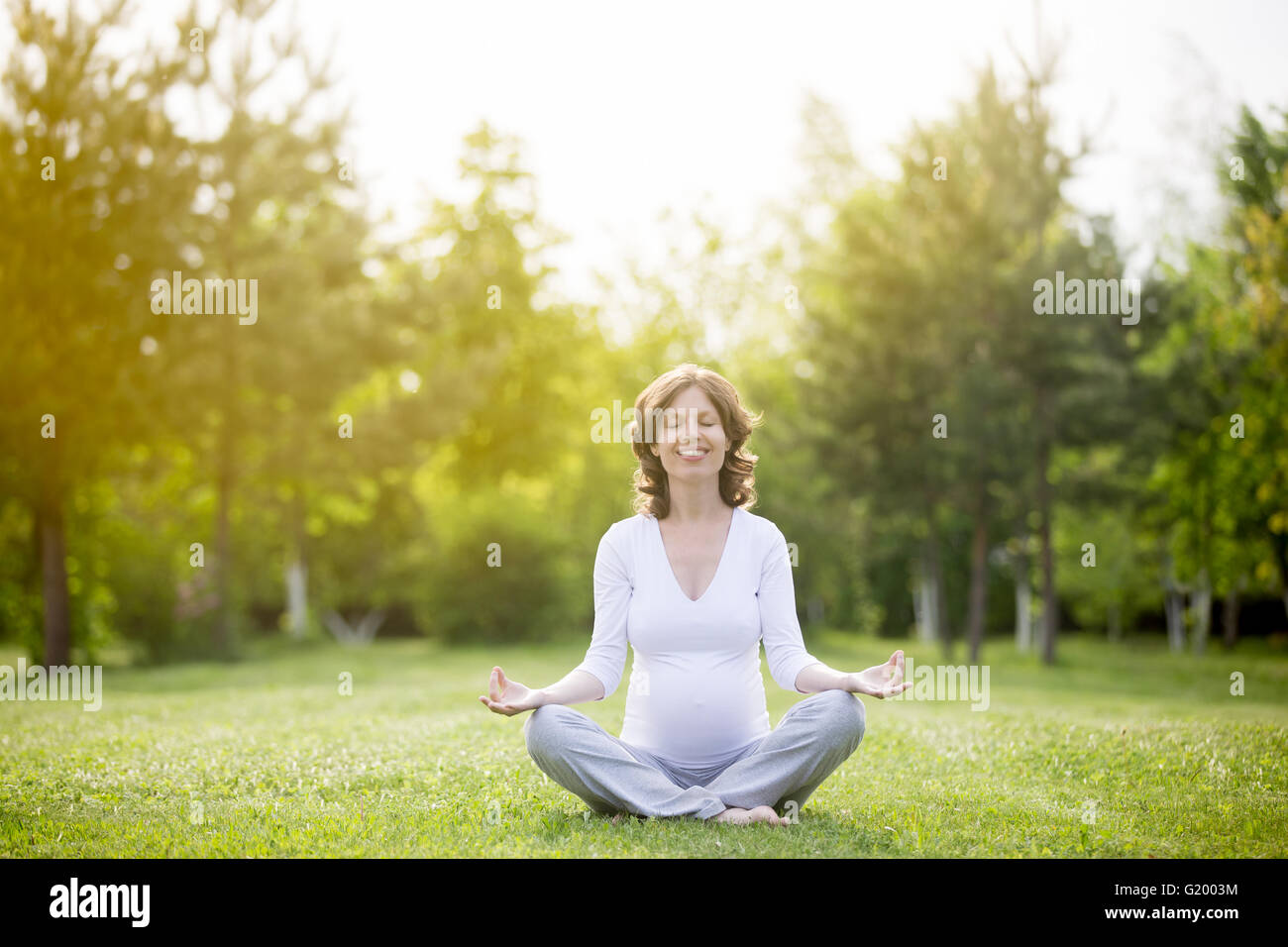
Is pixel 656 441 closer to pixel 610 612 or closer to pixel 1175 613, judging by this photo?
pixel 610 612

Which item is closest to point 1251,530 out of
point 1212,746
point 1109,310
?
point 1109,310

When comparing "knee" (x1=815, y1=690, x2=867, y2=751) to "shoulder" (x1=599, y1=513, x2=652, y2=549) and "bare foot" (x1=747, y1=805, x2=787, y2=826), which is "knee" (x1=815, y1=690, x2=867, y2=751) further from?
"shoulder" (x1=599, y1=513, x2=652, y2=549)

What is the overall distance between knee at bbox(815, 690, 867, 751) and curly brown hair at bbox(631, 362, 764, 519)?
43.5 inches

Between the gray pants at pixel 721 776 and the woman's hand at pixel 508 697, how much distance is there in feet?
0.42

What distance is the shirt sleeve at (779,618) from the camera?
5.03 meters

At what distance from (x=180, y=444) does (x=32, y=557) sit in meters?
3.16

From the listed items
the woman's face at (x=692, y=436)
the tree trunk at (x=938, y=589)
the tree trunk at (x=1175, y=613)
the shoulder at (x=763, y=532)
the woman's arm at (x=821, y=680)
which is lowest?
the tree trunk at (x=1175, y=613)

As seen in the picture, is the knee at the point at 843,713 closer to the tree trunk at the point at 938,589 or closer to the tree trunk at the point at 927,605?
the tree trunk at the point at 938,589

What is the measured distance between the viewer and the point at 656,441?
533 cm

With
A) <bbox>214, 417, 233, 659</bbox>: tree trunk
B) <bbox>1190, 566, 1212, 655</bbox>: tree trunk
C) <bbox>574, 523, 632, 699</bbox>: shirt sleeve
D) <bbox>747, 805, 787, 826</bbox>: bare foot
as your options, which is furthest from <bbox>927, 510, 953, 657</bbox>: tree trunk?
<bbox>747, 805, 787, 826</bbox>: bare foot

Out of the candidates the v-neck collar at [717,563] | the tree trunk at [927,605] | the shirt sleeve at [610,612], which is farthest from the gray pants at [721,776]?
the tree trunk at [927,605]

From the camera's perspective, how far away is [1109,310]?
1973 cm

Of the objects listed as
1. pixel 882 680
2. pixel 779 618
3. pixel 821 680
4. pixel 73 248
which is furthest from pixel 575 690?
pixel 73 248
